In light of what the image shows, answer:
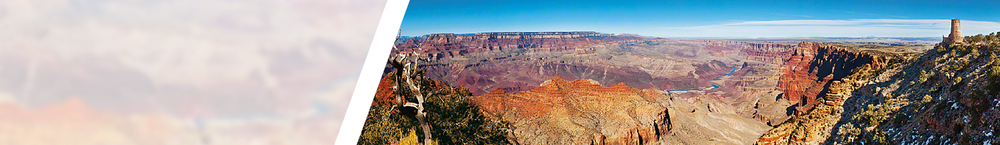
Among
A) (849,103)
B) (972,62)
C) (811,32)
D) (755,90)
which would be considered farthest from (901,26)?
(755,90)

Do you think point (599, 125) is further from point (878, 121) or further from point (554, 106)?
point (878, 121)

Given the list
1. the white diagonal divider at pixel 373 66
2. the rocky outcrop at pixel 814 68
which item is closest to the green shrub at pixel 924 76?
the white diagonal divider at pixel 373 66

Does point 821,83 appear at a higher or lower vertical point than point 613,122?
higher

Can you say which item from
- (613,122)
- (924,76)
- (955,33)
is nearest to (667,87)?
(613,122)

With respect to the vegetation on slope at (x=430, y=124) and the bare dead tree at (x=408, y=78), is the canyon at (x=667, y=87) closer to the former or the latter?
the bare dead tree at (x=408, y=78)

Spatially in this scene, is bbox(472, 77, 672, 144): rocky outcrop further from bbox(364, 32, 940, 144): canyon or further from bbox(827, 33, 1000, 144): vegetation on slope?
bbox(827, 33, 1000, 144): vegetation on slope

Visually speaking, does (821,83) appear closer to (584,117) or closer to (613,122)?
(613,122)
